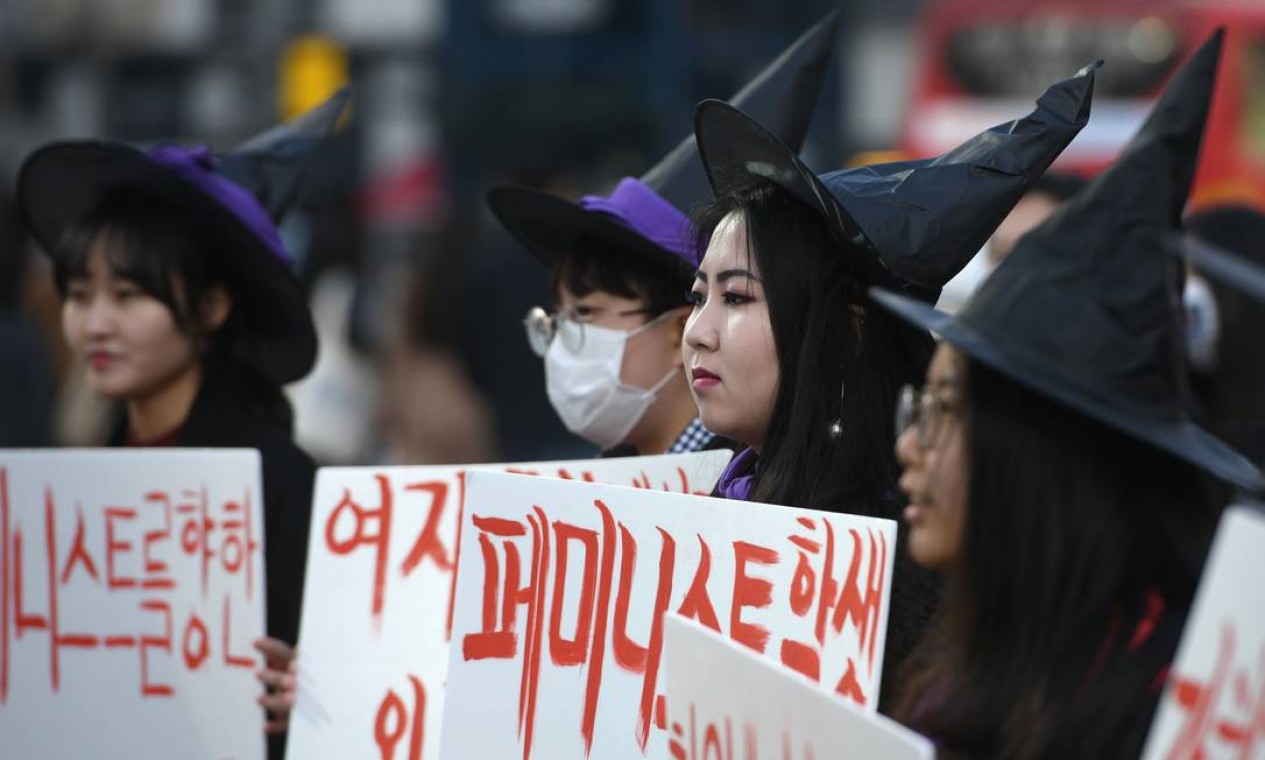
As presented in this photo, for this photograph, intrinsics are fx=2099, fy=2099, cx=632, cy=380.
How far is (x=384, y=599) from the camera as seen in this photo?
13.0 ft

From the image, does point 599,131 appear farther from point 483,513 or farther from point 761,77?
point 483,513

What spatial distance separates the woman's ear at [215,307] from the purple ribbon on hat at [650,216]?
994 mm

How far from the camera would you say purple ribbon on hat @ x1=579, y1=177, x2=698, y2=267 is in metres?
4.22

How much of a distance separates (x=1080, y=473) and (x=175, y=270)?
2818 millimetres

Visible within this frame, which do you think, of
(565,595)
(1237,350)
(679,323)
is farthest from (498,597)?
(1237,350)

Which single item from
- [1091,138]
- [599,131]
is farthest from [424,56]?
[599,131]

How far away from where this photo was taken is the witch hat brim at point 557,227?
14.0 ft

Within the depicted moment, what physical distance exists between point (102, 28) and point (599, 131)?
28.1 metres

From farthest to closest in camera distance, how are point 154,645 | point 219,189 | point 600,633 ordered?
point 219,189, point 154,645, point 600,633

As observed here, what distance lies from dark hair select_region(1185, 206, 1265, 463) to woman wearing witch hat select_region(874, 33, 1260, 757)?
129 inches

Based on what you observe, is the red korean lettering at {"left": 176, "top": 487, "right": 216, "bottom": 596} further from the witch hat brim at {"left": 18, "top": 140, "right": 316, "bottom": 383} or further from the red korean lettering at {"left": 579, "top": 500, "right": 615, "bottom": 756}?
the red korean lettering at {"left": 579, "top": 500, "right": 615, "bottom": 756}

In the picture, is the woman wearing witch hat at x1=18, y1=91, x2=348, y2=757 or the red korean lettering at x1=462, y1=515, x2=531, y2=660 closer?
the red korean lettering at x1=462, y1=515, x2=531, y2=660

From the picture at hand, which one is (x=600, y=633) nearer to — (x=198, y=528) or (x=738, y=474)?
(x=738, y=474)

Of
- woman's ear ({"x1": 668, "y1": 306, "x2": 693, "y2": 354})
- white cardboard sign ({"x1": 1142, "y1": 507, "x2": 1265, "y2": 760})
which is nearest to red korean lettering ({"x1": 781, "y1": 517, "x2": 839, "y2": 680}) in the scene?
white cardboard sign ({"x1": 1142, "y1": 507, "x2": 1265, "y2": 760})
